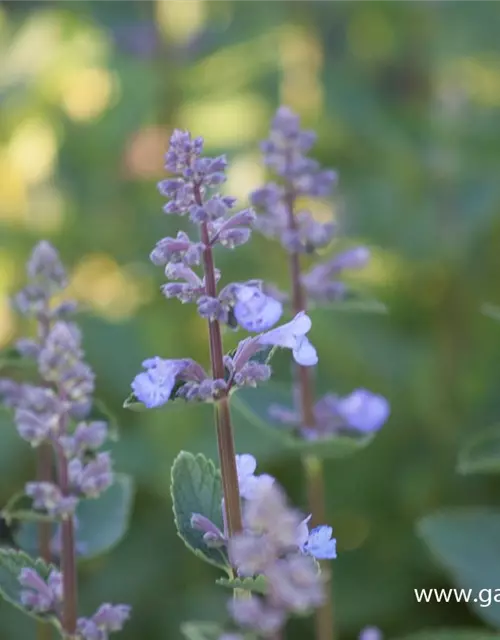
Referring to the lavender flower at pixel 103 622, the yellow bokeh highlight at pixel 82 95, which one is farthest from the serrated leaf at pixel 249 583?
the yellow bokeh highlight at pixel 82 95

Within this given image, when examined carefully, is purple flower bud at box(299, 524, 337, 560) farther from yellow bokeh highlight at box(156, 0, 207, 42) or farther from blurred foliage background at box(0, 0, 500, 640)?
yellow bokeh highlight at box(156, 0, 207, 42)

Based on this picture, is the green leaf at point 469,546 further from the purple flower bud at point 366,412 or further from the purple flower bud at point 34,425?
the purple flower bud at point 34,425

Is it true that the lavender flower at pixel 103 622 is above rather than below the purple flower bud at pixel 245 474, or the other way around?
below

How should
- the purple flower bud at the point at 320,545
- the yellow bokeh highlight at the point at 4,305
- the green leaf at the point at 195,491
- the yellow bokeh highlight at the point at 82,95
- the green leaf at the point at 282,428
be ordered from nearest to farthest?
the purple flower bud at the point at 320,545
the green leaf at the point at 195,491
the green leaf at the point at 282,428
the yellow bokeh highlight at the point at 4,305
the yellow bokeh highlight at the point at 82,95

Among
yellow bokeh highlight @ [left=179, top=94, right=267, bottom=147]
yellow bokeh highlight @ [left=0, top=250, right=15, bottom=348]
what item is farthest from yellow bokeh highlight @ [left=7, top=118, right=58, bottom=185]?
yellow bokeh highlight @ [left=179, top=94, right=267, bottom=147]

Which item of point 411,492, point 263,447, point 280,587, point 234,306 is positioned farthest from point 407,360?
point 280,587

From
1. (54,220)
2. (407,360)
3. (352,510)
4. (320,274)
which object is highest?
(54,220)

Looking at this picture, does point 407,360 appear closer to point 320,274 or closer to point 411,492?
point 411,492

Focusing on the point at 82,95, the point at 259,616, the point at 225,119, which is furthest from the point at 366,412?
the point at 82,95
